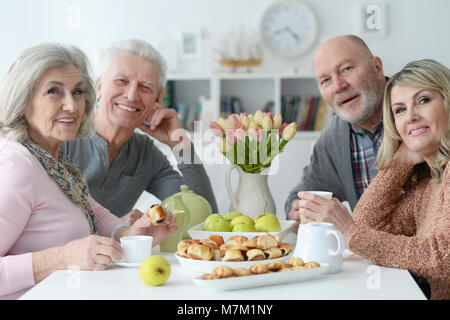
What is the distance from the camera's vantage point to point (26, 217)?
4.49 ft

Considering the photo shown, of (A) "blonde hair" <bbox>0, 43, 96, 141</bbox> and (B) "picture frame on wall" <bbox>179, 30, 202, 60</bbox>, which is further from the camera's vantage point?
(B) "picture frame on wall" <bbox>179, 30, 202, 60</bbox>

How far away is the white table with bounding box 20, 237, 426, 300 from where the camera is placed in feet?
3.47

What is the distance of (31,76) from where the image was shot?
151cm

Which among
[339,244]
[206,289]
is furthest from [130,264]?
[339,244]

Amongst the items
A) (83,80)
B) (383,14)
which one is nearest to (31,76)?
(83,80)

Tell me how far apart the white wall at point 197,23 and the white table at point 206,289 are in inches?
139

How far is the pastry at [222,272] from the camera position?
42.1 inches

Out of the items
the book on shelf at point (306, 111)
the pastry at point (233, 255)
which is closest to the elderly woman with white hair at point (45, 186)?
the pastry at point (233, 255)

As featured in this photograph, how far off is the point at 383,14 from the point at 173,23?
70.4 inches

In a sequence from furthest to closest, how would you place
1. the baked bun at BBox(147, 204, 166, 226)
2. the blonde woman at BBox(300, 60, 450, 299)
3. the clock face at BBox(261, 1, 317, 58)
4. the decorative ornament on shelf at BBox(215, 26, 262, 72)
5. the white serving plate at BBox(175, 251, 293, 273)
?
the clock face at BBox(261, 1, 317, 58) < the decorative ornament on shelf at BBox(215, 26, 262, 72) < the baked bun at BBox(147, 204, 166, 226) < the blonde woman at BBox(300, 60, 450, 299) < the white serving plate at BBox(175, 251, 293, 273)

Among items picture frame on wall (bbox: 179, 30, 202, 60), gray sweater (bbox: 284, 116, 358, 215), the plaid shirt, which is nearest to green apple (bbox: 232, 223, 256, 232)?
gray sweater (bbox: 284, 116, 358, 215)

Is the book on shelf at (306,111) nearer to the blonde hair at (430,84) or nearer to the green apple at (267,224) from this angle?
the blonde hair at (430,84)

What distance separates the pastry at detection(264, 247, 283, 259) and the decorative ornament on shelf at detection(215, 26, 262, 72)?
3.41 m

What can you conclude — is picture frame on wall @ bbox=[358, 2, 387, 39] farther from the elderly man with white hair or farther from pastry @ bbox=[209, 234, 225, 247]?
pastry @ bbox=[209, 234, 225, 247]
